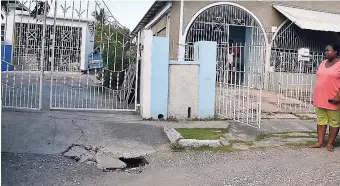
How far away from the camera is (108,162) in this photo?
18.3ft

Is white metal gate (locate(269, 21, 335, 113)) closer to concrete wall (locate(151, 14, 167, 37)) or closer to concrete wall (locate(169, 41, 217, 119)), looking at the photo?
concrete wall (locate(169, 41, 217, 119))

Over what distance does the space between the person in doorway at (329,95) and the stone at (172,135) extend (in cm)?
232

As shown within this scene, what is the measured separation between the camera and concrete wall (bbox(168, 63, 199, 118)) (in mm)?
8508

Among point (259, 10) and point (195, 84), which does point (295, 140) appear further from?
point (259, 10)

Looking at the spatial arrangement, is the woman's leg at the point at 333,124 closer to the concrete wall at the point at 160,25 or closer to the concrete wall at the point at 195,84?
the concrete wall at the point at 195,84

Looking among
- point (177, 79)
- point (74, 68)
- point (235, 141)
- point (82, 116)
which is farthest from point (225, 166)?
point (74, 68)

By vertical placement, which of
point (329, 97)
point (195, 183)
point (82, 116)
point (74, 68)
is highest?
point (74, 68)

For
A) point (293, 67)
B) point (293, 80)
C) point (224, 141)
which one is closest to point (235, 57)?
point (293, 80)

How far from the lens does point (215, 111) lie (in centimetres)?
887

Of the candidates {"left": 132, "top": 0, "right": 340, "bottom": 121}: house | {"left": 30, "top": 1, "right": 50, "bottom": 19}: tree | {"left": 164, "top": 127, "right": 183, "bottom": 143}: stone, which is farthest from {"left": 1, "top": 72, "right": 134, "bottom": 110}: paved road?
{"left": 164, "top": 127, "right": 183, "bottom": 143}: stone

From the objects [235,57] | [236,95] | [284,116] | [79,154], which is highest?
[235,57]

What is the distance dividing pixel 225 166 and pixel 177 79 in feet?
11.4

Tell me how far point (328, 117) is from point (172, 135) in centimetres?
267

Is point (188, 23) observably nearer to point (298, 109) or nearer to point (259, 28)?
point (259, 28)
